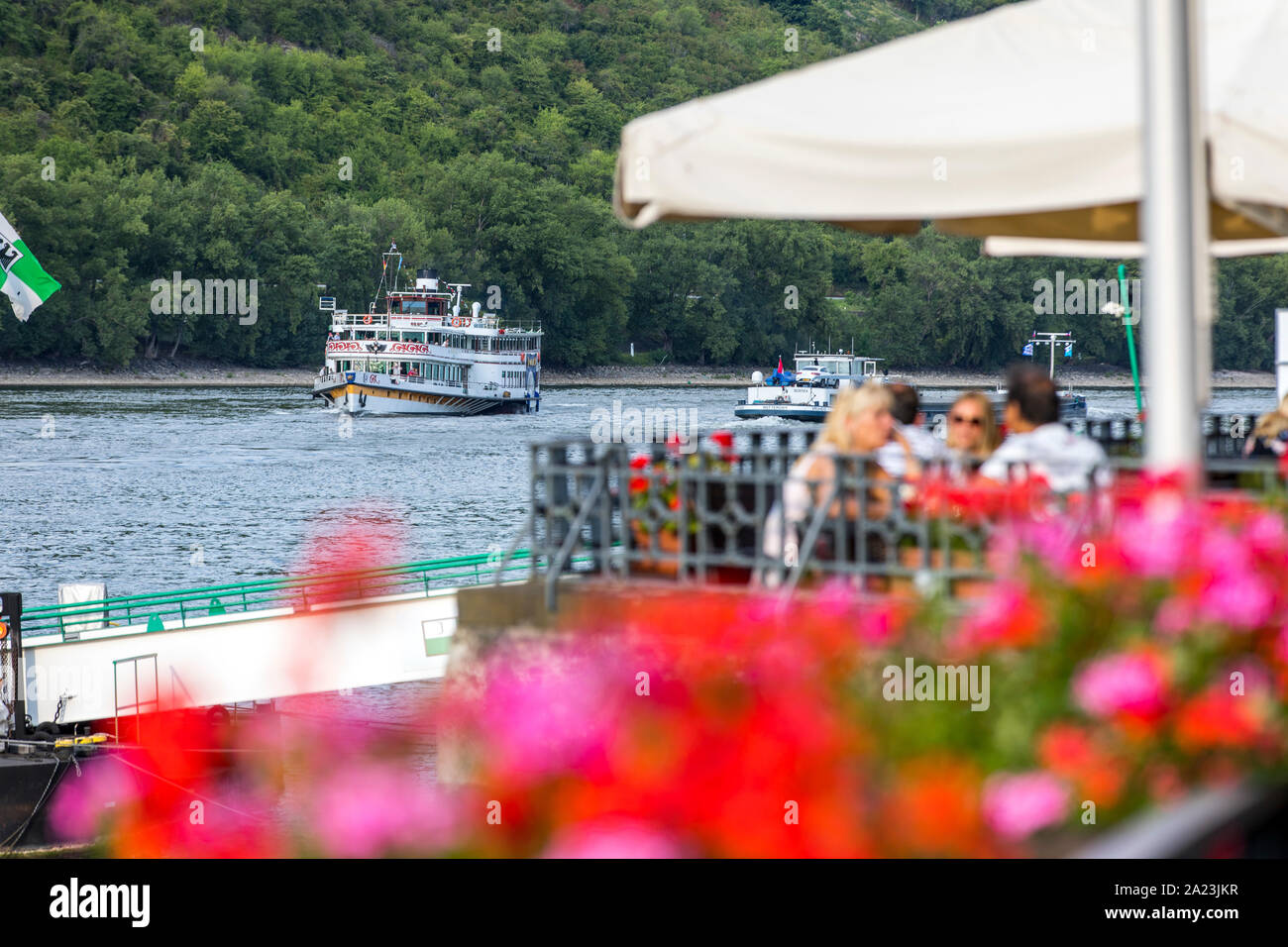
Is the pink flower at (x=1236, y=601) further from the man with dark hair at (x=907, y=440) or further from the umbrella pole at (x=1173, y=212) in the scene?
the man with dark hair at (x=907, y=440)

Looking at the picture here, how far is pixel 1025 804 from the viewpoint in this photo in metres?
3.13

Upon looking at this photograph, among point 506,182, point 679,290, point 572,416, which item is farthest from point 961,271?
point 572,416

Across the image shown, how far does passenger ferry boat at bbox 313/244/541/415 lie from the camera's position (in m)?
90.0

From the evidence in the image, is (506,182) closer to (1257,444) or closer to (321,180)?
(321,180)

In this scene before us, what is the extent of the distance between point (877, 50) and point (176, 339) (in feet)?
337

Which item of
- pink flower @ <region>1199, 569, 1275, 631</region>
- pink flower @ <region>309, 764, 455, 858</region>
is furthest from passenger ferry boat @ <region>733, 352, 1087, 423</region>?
pink flower @ <region>309, 764, 455, 858</region>

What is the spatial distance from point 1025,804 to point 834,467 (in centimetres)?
248

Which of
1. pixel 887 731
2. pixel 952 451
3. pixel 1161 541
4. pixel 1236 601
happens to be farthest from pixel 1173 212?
pixel 952 451

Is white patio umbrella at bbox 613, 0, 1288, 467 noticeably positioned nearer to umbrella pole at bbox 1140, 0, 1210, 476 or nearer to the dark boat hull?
umbrella pole at bbox 1140, 0, 1210, 476

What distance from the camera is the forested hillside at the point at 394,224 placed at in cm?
10475

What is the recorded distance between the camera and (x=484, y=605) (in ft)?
19.6

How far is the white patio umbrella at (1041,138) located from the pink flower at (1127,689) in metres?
1.37

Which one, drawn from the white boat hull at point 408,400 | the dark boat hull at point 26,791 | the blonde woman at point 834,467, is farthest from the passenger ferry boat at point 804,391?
the blonde woman at point 834,467
